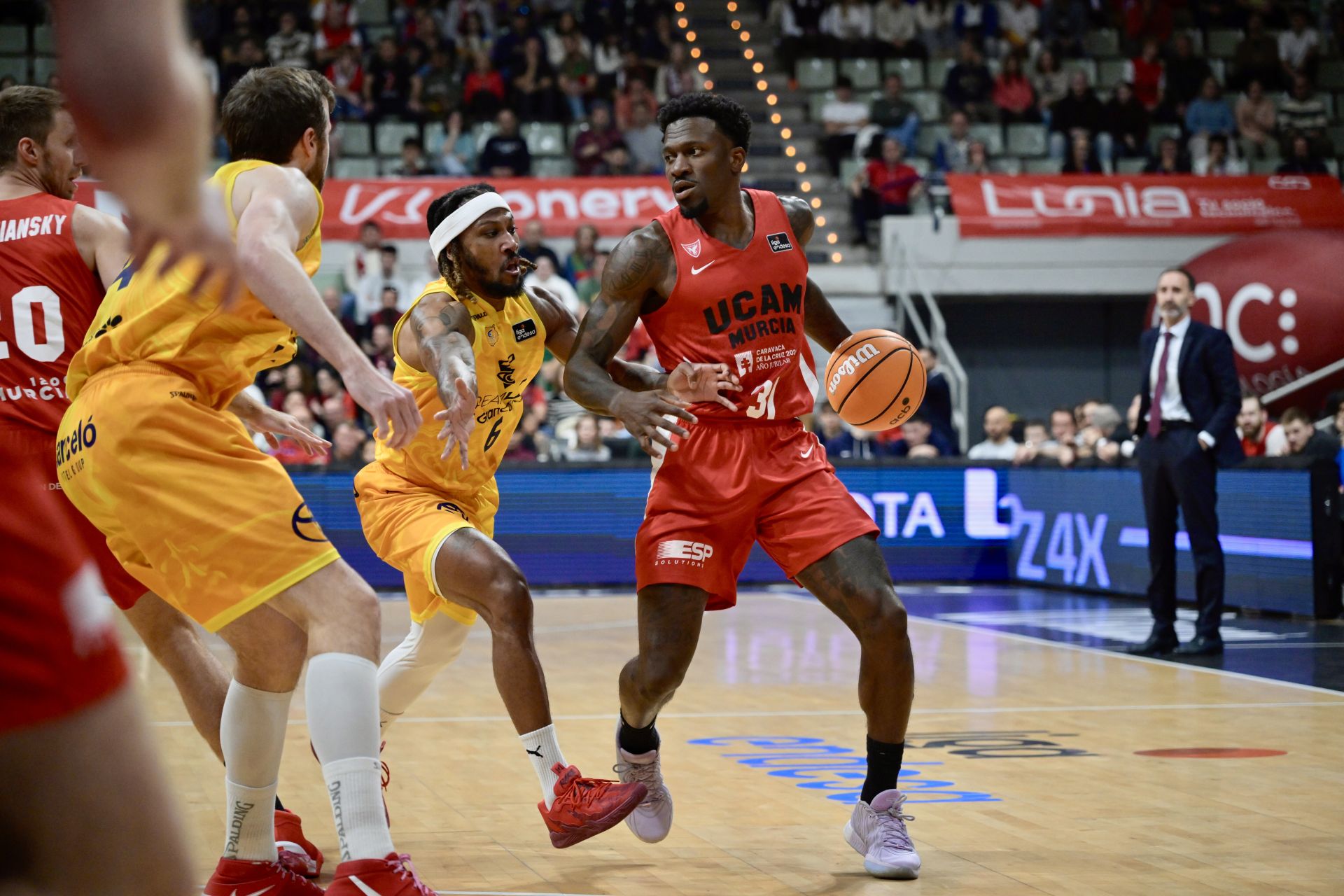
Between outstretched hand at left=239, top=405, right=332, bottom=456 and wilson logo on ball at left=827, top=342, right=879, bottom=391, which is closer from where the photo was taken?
outstretched hand at left=239, top=405, right=332, bottom=456

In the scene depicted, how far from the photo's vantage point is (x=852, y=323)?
16.7 m

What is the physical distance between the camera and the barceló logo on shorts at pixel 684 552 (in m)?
4.54

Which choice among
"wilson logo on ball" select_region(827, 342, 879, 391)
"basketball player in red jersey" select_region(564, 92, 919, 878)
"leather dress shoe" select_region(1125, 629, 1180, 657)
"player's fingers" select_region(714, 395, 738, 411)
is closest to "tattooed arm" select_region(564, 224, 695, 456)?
"basketball player in red jersey" select_region(564, 92, 919, 878)

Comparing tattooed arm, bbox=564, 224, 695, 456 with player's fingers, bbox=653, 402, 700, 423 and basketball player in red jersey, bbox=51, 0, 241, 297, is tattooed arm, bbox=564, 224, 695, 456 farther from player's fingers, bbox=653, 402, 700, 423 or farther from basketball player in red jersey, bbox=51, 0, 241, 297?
basketball player in red jersey, bbox=51, 0, 241, 297

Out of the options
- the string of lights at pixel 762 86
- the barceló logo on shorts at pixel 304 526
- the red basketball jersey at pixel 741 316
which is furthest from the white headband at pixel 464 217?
the string of lights at pixel 762 86

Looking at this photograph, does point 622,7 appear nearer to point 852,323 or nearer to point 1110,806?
point 852,323

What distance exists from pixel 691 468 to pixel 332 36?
49.9ft

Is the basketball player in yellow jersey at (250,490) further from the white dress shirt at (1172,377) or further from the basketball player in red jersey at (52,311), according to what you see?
the white dress shirt at (1172,377)

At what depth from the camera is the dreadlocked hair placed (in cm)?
487

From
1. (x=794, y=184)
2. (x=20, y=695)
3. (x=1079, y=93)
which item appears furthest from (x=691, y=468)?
(x=1079, y=93)

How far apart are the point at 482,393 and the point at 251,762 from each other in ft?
4.85

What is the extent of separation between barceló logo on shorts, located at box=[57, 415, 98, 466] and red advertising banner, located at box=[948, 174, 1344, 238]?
566 inches

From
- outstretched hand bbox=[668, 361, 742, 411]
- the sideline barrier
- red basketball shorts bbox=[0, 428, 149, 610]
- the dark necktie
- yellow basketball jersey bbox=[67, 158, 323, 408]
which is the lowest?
the sideline barrier

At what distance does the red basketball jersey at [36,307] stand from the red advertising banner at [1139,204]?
540 inches
